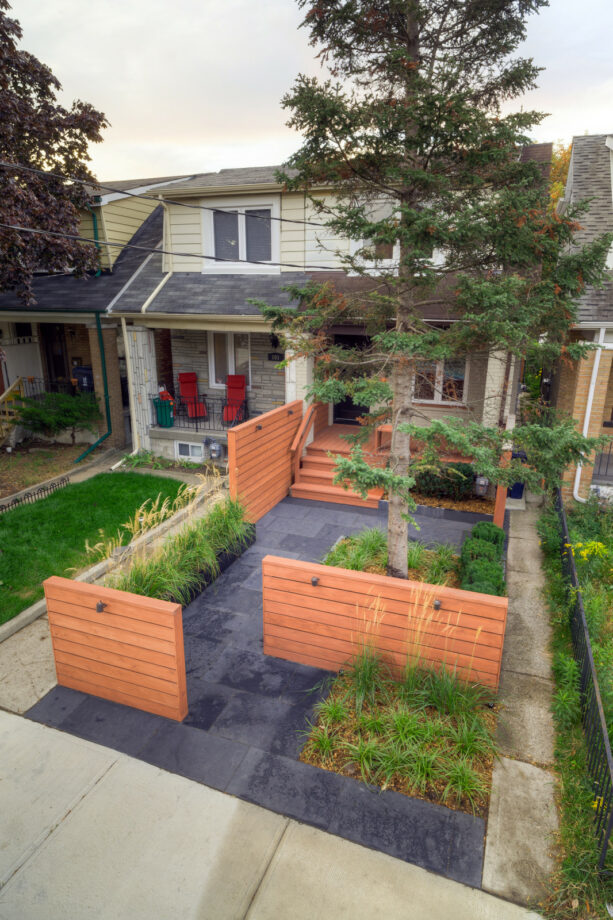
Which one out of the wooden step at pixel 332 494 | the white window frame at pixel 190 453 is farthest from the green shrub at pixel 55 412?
the wooden step at pixel 332 494

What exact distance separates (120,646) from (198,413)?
8898mm

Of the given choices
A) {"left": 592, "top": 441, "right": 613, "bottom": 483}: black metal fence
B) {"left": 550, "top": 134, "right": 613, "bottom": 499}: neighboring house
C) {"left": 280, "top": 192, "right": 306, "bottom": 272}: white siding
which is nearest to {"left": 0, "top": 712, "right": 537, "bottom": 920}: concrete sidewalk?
{"left": 550, "top": 134, "right": 613, "bottom": 499}: neighboring house

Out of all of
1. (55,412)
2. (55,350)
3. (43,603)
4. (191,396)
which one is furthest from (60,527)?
(55,350)

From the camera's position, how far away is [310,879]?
11.3 ft

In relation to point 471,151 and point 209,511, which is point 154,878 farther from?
point 471,151

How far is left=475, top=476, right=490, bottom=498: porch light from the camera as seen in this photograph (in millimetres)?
9523

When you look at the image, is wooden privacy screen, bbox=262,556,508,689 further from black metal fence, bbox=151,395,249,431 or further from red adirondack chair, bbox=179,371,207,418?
red adirondack chair, bbox=179,371,207,418

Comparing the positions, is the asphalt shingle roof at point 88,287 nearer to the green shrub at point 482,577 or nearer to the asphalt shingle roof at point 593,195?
the green shrub at point 482,577

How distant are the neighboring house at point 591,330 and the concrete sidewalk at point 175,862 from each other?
6.45 meters

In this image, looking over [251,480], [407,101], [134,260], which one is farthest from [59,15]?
[251,480]

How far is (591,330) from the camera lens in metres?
9.09

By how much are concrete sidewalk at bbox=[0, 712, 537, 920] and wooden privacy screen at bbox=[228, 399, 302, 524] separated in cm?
450

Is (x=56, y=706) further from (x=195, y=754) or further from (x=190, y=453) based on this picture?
(x=190, y=453)

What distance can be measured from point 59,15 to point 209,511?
916cm
